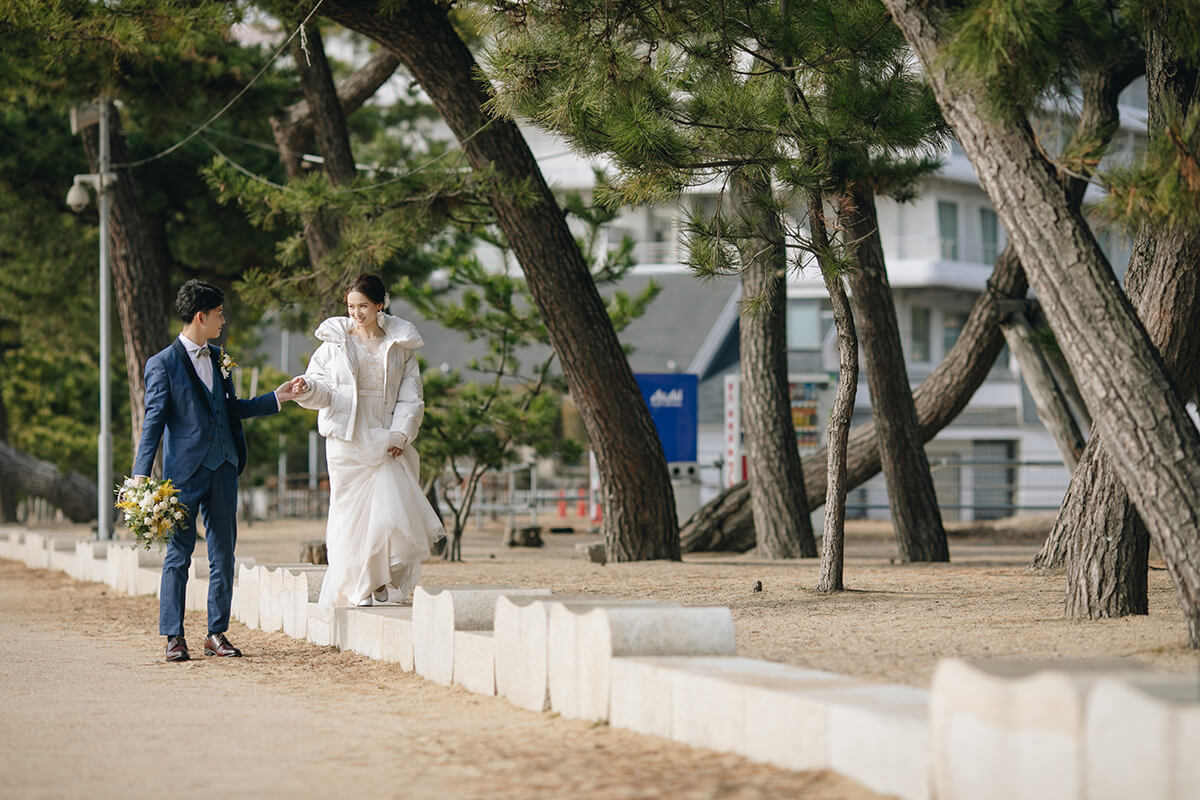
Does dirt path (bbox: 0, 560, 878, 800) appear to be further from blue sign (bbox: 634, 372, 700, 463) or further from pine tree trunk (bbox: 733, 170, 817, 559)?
blue sign (bbox: 634, 372, 700, 463)

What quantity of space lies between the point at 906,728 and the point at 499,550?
46.2ft

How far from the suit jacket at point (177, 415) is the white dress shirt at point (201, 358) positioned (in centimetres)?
5

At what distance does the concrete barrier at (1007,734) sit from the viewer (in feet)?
10.9

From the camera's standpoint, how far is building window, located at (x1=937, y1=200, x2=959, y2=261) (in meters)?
38.8

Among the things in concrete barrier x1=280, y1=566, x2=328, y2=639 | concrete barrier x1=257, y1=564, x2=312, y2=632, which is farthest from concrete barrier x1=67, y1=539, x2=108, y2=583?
concrete barrier x1=280, y1=566, x2=328, y2=639

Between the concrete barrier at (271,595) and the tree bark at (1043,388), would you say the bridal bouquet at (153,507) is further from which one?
the tree bark at (1043,388)

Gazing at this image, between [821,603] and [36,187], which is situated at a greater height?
[36,187]

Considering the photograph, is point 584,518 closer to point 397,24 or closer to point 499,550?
point 499,550

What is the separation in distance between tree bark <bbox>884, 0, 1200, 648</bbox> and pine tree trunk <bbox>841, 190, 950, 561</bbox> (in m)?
6.79

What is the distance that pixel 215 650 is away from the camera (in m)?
8.02

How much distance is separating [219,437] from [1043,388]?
8.11 m

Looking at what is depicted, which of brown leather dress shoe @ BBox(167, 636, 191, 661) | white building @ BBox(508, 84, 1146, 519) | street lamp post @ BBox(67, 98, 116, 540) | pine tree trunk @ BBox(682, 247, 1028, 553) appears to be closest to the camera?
brown leather dress shoe @ BBox(167, 636, 191, 661)

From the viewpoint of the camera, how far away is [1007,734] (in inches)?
136

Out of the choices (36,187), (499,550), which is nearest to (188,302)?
(499,550)
